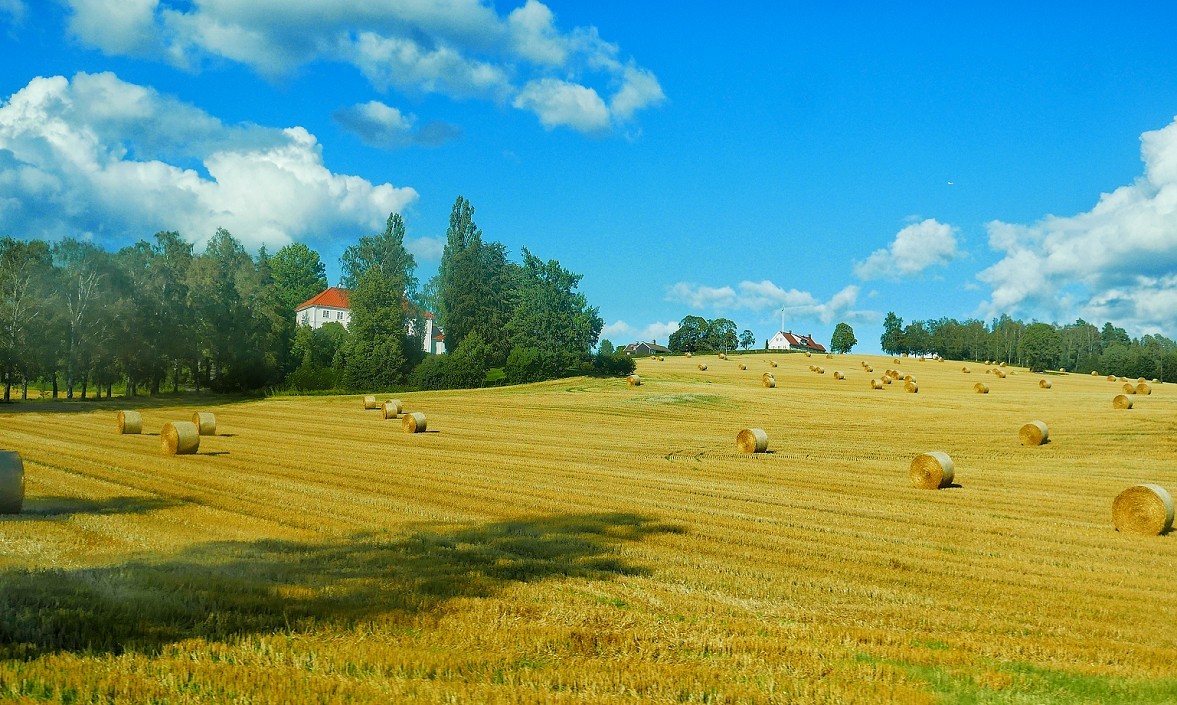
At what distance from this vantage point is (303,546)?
37.0 feet

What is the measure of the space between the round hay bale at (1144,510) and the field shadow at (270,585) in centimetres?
1015

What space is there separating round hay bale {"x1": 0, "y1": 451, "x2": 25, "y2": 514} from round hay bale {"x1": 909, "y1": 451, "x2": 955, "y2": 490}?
1894 cm

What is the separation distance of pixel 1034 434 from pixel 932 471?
40.1 ft

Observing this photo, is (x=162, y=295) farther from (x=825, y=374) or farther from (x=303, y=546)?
(x=303, y=546)

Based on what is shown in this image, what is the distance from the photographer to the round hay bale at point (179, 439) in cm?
2320

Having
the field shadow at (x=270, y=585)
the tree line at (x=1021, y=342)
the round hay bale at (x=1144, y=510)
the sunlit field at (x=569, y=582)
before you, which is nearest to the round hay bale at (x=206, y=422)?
the sunlit field at (x=569, y=582)

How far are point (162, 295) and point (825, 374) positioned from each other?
191ft

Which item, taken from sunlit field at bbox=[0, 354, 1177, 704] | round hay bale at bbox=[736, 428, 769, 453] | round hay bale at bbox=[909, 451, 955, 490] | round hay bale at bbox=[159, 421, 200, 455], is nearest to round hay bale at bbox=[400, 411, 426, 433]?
sunlit field at bbox=[0, 354, 1177, 704]

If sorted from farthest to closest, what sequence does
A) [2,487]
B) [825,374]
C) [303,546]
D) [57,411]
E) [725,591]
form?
[825,374] < [57,411] < [2,487] < [303,546] < [725,591]

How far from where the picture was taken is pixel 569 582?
970 cm

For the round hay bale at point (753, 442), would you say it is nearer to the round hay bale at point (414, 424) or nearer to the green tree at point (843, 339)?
the round hay bale at point (414, 424)

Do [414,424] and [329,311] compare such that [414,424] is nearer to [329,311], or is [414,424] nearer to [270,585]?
[270,585]

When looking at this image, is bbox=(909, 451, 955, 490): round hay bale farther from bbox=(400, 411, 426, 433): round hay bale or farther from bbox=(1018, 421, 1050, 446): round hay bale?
bbox=(400, 411, 426, 433): round hay bale

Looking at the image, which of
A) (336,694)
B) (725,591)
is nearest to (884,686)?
(725,591)
